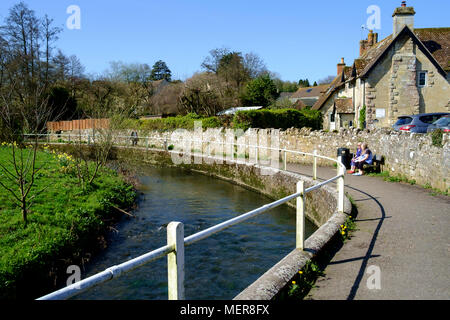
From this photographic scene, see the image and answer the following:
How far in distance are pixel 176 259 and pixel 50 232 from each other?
555 centimetres

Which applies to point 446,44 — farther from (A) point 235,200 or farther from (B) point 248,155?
(A) point 235,200

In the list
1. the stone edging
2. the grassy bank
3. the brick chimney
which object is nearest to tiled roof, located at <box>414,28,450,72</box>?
the brick chimney

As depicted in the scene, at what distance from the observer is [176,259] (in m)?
2.82

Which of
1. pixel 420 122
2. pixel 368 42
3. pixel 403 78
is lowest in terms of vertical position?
pixel 420 122

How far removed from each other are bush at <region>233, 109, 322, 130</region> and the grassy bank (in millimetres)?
11150

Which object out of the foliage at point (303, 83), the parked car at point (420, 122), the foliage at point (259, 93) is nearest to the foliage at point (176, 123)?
the parked car at point (420, 122)

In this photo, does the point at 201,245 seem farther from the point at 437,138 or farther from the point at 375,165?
the point at 375,165

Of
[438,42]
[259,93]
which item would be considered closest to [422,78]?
[438,42]

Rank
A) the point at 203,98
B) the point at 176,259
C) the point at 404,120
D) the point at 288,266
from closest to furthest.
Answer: the point at 176,259 < the point at 288,266 < the point at 404,120 < the point at 203,98

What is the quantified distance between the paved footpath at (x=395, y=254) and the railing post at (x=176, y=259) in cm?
172

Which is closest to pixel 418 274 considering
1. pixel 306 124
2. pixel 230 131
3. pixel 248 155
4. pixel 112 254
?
pixel 112 254

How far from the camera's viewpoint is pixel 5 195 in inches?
370

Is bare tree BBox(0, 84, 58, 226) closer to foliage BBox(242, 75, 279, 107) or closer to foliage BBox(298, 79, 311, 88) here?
foliage BBox(242, 75, 279, 107)

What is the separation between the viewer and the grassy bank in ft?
19.6
